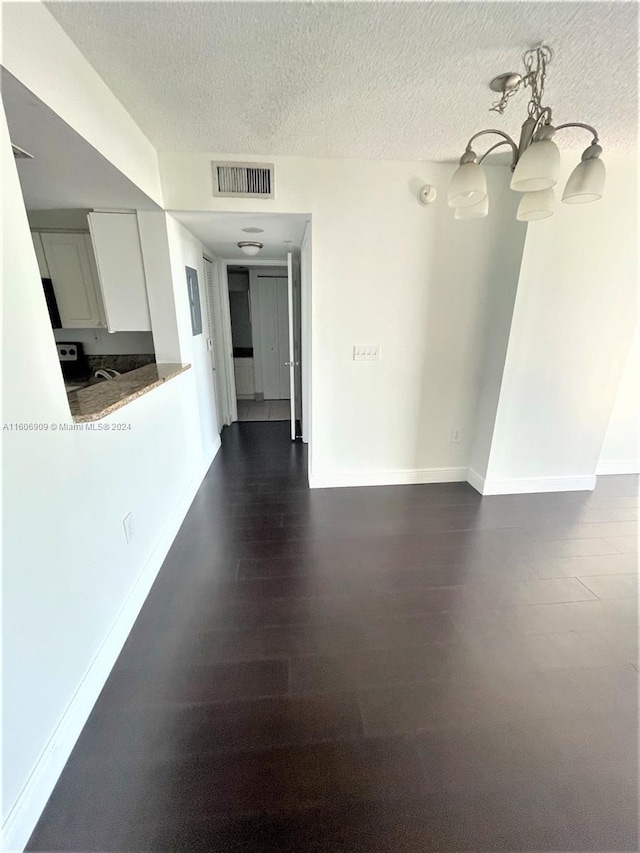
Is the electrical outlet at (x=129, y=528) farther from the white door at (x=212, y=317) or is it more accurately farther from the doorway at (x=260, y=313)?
the white door at (x=212, y=317)

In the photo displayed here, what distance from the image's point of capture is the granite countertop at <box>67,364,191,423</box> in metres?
1.37

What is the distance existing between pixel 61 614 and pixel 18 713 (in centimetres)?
26

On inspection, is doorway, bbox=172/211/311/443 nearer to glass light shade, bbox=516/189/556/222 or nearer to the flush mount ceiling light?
the flush mount ceiling light

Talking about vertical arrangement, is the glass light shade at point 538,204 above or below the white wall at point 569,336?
above

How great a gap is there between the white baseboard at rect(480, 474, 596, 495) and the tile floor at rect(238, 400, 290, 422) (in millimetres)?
2868

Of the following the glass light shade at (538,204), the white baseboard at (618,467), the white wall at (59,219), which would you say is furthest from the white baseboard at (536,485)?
the white wall at (59,219)

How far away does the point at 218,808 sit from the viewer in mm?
1020

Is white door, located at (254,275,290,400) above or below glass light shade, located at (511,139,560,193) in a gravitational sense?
below

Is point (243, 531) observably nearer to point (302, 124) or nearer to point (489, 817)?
point (489, 817)

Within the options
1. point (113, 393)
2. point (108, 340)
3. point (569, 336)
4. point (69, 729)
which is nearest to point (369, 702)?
point (69, 729)

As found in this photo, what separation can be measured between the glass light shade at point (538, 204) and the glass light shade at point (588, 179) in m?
0.09

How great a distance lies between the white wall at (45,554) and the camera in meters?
0.94

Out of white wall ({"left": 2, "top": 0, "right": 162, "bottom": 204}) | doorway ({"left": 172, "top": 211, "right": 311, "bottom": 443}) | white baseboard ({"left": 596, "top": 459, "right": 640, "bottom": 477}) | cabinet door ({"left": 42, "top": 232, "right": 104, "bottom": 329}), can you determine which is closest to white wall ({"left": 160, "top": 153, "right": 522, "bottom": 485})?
doorway ({"left": 172, "top": 211, "right": 311, "bottom": 443})

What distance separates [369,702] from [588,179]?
2193 mm
